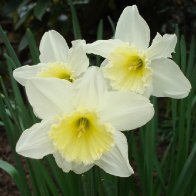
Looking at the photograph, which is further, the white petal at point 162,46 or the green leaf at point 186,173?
the green leaf at point 186,173

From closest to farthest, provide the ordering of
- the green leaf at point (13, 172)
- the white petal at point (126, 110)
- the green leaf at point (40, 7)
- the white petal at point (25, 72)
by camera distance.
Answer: the white petal at point (126, 110), the white petal at point (25, 72), the green leaf at point (13, 172), the green leaf at point (40, 7)

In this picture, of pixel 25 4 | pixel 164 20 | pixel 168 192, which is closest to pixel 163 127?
pixel 164 20

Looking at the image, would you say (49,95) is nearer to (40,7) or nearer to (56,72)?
(56,72)

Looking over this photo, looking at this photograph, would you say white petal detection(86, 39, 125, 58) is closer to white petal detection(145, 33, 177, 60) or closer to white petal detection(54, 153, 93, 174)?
white petal detection(145, 33, 177, 60)

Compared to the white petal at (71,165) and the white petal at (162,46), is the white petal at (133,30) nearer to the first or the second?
the white petal at (162,46)

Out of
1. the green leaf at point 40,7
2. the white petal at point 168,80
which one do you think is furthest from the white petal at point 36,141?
the green leaf at point 40,7

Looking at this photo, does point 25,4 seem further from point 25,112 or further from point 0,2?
point 25,112

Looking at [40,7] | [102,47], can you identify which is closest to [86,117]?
[102,47]

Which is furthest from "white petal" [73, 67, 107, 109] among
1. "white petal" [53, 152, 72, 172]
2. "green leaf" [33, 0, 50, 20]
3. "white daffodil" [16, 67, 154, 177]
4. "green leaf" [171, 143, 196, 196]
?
"green leaf" [33, 0, 50, 20]
